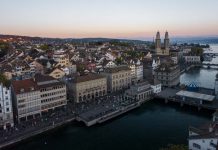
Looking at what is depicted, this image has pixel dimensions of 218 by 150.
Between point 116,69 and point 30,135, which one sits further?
point 116,69

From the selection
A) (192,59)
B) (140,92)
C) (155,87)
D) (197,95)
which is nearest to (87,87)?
(140,92)

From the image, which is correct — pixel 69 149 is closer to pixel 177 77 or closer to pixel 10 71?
pixel 10 71

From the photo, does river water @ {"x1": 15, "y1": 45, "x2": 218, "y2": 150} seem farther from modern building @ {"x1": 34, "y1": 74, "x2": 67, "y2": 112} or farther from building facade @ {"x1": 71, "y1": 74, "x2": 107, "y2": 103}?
building facade @ {"x1": 71, "y1": 74, "x2": 107, "y2": 103}

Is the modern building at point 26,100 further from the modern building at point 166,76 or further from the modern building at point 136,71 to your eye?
the modern building at point 166,76

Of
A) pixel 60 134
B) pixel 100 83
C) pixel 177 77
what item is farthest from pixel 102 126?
pixel 177 77

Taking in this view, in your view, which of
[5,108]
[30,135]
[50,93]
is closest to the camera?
[30,135]

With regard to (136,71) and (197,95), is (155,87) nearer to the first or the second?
(197,95)
